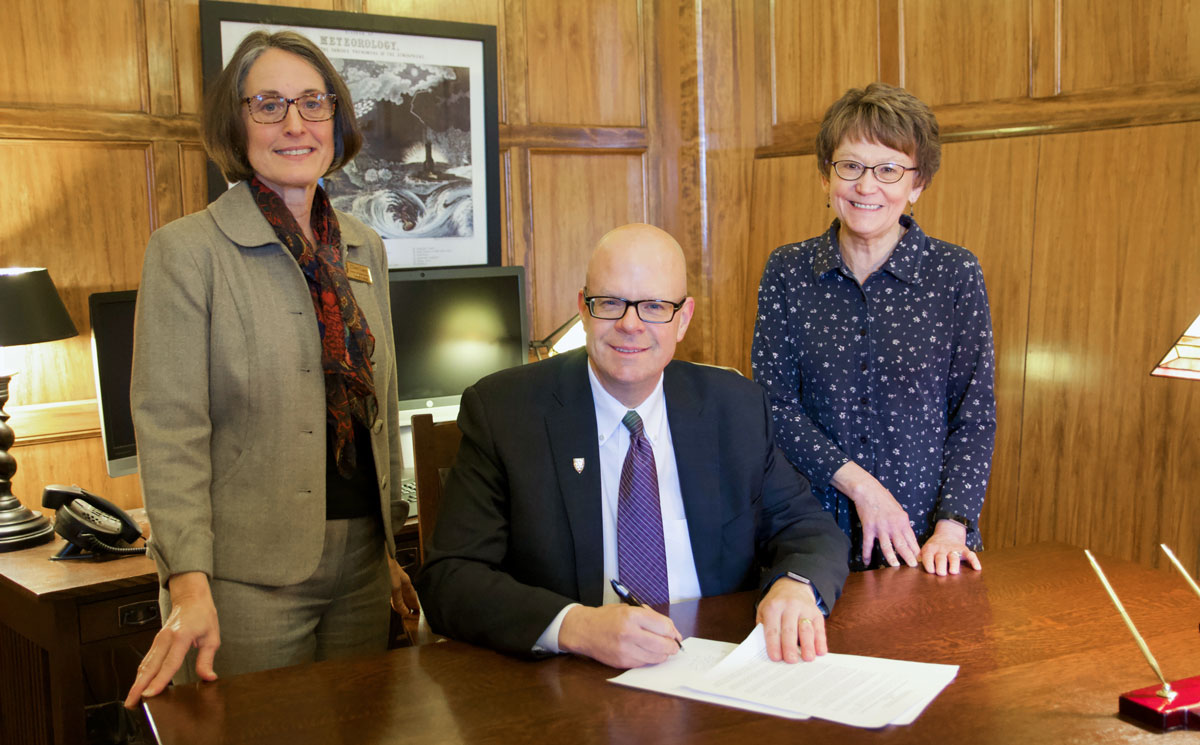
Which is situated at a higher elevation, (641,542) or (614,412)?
(614,412)

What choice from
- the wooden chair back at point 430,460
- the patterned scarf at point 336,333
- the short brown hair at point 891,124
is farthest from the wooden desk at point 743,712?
the short brown hair at point 891,124

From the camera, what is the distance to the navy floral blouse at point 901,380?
2166mm

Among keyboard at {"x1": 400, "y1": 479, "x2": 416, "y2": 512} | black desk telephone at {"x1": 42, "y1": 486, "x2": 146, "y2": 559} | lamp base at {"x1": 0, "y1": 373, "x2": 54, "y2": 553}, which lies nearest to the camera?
Result: black desk telephone at {"x1": 42, "y1": 486, "x2": 146, "y2": 559}

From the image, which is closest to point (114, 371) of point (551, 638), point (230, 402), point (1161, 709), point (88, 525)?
point (88, 525)

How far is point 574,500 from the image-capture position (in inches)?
69.1

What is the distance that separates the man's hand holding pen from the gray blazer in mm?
597

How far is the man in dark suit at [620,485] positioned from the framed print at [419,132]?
7.05 ft

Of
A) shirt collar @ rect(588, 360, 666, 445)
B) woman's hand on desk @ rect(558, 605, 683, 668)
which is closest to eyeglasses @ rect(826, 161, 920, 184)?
shirt collar @ rect(588, 360, 666, 445)

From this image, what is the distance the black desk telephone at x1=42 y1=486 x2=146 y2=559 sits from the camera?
2.61 meters

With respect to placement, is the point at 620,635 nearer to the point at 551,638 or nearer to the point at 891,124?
the point at 551,638

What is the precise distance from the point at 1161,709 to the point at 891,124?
1233 mm

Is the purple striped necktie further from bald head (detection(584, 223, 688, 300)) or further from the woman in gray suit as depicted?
the woman in gray suit

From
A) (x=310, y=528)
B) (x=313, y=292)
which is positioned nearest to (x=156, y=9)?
(x=313, y=292)

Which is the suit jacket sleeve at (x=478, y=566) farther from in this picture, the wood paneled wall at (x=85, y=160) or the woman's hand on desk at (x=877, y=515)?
the wood paneled wall at (x=85, y=160)
